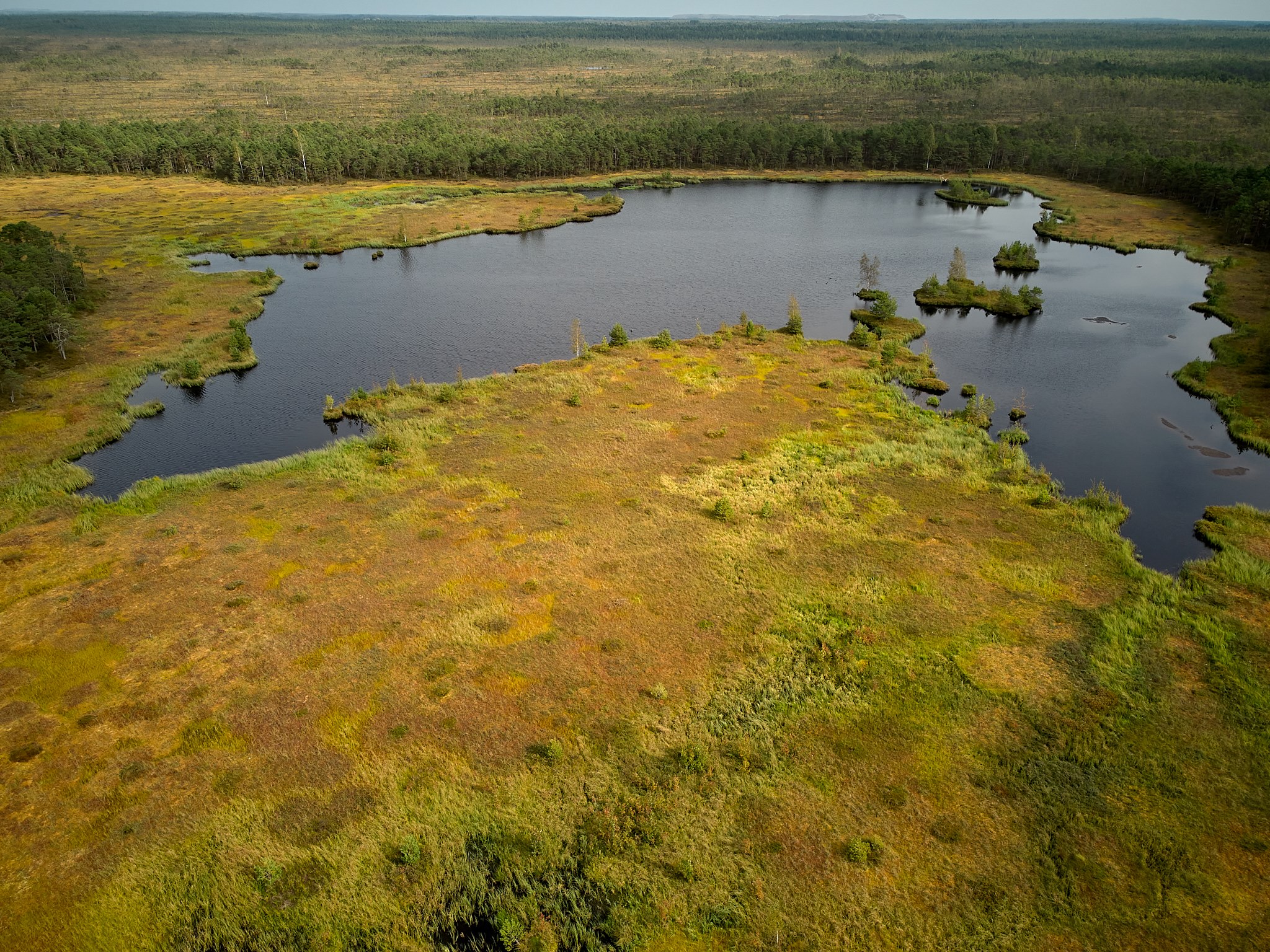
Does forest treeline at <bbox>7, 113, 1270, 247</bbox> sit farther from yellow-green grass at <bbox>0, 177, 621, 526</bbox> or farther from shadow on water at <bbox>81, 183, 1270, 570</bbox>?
shadow on water at <bbox>81, 183, 1270, 570</bbox>

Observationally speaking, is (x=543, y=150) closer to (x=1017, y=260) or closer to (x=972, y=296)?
(x=1017, y=260)

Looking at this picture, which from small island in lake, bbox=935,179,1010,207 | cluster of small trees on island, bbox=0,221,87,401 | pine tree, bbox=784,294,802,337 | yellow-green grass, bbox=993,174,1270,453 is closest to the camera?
yellow-green grass, bbox=993,174,1270,453

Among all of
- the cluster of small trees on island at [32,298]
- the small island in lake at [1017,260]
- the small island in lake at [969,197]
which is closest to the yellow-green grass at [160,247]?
the cluster of small trees on island at [32,298]

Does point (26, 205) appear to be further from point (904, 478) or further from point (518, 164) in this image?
point (904, 478)

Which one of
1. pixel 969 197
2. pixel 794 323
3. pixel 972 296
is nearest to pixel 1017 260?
pixel 972 296

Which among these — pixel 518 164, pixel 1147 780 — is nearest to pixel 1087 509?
pixel 1147 780

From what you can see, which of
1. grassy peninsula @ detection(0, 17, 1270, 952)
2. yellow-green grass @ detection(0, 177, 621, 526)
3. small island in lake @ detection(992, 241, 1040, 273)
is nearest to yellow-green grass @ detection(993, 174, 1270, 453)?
grassy peninsula @ detection(0, 17, 1270, 952)
